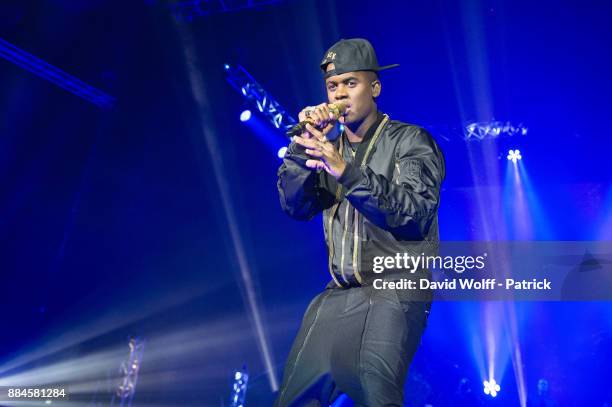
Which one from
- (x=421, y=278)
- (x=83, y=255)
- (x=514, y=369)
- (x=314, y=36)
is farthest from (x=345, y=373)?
(x=514, y=369)

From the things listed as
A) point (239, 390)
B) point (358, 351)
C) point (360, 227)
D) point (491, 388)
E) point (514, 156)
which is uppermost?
point (514, 156)

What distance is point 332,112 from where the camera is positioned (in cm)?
250

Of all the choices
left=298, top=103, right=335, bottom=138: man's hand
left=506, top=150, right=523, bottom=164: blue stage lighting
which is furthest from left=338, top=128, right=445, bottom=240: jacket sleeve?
left=506, top=150, right=523, bottom=164: blue stage lighting

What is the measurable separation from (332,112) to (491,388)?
917cm

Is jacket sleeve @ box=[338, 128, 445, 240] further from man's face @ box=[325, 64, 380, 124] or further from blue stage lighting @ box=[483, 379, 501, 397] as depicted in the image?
blue stage lighting @ box=[483, 379, 501, 397]

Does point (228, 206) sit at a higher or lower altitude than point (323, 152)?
higher

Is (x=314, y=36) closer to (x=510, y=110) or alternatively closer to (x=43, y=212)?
(x=510, y=110)

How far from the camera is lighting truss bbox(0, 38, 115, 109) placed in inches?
302

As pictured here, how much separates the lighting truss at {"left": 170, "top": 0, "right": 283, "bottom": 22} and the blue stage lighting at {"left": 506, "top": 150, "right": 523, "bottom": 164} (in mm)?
5337

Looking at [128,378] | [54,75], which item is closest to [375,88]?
[54,75]

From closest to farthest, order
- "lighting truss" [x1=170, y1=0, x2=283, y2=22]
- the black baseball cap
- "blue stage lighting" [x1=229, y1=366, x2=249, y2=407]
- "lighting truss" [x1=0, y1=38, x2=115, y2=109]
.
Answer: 1. the black baseball cap
2. "lighting truss" [x1=0, y1=38, x2=115, y2=109]
3. "lighting truss" [x1=170, y1=0, x2=283, y2=22]
4. "blue stage lighting" [x1=229, y1=366, x2=249, y2=407]

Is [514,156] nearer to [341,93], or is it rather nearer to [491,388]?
[491,388]

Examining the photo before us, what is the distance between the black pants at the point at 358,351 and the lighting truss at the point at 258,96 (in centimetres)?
680

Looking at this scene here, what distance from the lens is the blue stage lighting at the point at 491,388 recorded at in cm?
1019
